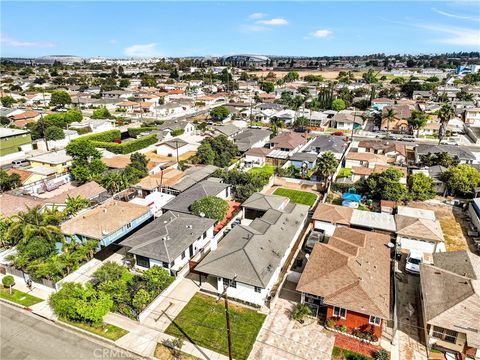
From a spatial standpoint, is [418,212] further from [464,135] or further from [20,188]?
[464,135]

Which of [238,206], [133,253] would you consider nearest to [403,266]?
[238,206]

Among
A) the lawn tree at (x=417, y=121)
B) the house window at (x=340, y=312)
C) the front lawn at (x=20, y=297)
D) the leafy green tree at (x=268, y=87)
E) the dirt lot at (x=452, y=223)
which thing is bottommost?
the front lawn at (x=20, y=297)

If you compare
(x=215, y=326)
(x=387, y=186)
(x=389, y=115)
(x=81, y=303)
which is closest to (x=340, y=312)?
(x=215, y=326)

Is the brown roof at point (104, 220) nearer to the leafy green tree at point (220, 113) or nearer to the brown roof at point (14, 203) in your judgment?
the brown roof at point (14, 203)

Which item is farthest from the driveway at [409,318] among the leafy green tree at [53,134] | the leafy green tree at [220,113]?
the leafy green tree at [220,113]

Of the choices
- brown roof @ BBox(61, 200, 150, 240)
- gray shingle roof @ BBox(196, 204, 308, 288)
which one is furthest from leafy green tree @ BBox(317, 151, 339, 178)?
brown roof @ BBox(61, 200, 150, 240)

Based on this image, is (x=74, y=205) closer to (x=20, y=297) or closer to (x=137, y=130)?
(x=20, y=297)
